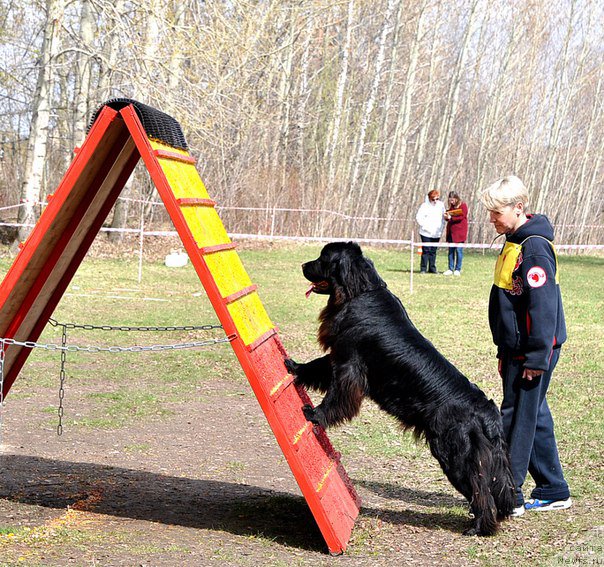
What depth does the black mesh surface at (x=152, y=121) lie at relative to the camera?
412 centimetres

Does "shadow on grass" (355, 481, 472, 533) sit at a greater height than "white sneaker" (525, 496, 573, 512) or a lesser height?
lesser

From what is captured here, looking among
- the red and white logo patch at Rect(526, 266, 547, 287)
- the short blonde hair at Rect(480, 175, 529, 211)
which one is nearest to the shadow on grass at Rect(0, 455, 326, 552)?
the red and white logo patch at Rect(526, 266, 547, 287)

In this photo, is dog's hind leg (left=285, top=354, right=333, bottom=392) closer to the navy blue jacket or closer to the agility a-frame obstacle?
the agility a-frame obstacle

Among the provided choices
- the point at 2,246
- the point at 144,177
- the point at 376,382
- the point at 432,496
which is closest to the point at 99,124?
the point at 376,382

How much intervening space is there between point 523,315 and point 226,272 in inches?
64.1

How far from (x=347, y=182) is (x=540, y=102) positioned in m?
12.1

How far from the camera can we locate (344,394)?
4355mm

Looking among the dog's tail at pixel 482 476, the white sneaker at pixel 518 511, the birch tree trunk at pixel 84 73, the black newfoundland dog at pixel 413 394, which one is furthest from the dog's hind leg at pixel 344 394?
the birch tree trunk at pixel 84 73

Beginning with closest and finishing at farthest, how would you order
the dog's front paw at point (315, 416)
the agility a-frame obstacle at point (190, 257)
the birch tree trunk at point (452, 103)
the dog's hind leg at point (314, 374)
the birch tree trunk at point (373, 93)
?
the agility a-frame obstacle at point (190, 257) → the dog's front paw at point (315, 416) → the dog's hind leg at point (314, 374) → the birch tree trunk at point (373, 93) → the birch tree trunk at point (452, 103)

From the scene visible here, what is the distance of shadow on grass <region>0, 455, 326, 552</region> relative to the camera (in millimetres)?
4543

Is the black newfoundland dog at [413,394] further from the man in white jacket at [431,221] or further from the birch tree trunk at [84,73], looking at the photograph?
the birch tree trunk at [84,73]

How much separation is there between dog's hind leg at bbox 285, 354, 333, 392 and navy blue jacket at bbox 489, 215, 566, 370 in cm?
97

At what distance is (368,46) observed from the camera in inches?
1367

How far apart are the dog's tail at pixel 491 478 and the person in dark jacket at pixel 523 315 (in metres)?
0.24
